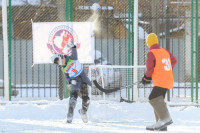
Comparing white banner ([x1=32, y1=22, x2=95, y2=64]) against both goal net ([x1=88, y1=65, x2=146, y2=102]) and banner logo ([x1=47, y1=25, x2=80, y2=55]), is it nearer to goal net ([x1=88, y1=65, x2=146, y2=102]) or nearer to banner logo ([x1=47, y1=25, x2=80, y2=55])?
banner logo ([x1=47, y1=25, x2=80, y2=55])

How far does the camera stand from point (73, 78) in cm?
862

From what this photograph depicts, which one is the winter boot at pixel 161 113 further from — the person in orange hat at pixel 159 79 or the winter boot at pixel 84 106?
the winter boot at pixel 84 106

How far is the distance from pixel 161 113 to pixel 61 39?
12.9ft

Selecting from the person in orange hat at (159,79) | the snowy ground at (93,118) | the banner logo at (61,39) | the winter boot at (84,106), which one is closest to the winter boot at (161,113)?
the person in orange hat at (159,79)

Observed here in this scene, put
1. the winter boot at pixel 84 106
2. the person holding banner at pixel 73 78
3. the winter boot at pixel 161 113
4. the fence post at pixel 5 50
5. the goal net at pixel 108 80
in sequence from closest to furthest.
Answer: the winter boot at pixel 161 113 → the person holding banner at pixel 73 78 → the winter boot at pixel 84 106 → the goal net at pixel 108 80 → the fence post at pixel 5 50

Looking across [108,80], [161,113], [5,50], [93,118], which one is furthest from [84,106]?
[5,50]

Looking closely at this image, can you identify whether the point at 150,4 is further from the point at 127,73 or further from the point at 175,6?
the point at 127,73

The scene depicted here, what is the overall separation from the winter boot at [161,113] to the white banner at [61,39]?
3334 mm

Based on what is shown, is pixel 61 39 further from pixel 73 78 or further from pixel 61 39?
pixel 73 78

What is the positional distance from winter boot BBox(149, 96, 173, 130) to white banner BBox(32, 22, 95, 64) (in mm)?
3334

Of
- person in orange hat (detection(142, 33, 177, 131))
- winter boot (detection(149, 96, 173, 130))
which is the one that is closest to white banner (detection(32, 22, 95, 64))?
person in orange hat (detection(142, 33, 177, 131))

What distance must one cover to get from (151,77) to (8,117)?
133 inches

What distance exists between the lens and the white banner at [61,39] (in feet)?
35.4

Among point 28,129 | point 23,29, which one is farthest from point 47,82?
point 28,129
